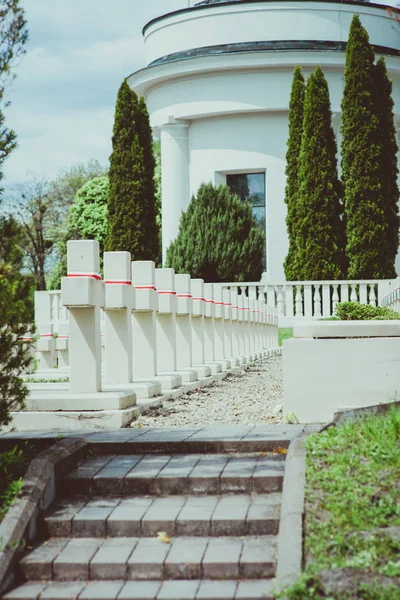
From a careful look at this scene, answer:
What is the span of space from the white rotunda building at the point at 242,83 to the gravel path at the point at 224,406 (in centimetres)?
2726

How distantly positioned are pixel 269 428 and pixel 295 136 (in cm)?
3129

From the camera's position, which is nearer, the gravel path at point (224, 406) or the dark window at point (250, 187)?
the gravel path at point (224, 406)

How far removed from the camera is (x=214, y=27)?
141 ft

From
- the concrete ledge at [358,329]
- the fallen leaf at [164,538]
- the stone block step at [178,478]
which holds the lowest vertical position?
the fallen leaf at [164,538]

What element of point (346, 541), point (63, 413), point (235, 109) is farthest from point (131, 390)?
point (235, 109)

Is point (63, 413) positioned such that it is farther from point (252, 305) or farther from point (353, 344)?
point (252, 305)

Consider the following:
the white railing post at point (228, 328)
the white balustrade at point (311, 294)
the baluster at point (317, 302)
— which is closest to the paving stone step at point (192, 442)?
the white railing post at point (228, 328)

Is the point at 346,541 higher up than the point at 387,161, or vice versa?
the point at 387,161

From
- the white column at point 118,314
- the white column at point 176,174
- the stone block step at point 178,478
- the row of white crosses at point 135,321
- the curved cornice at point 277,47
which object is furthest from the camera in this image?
the white column at point 176,174

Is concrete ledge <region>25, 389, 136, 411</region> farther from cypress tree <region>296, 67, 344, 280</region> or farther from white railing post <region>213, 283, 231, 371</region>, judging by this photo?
cypress tree <region>296, 67, 344, 280</region>

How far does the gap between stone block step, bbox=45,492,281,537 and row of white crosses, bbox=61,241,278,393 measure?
10.8ft

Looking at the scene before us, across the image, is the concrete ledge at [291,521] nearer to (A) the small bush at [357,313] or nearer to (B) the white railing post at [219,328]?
(A) the small bush at [357,313]

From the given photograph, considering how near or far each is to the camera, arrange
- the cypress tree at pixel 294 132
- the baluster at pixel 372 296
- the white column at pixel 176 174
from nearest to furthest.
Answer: the baluster at pixel 372 296 < the cypress tree at pixel 294 132 < the white column at pixel 176 174

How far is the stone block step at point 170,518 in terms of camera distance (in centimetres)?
589
